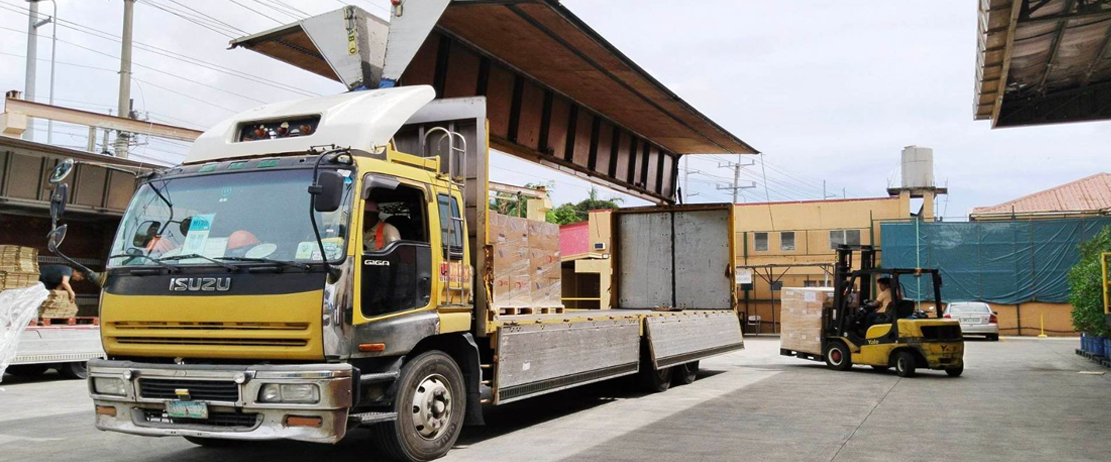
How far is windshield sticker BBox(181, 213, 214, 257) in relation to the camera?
6535 millimetres

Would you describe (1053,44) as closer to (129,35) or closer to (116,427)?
(116,427)

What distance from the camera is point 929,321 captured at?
14.7 meters

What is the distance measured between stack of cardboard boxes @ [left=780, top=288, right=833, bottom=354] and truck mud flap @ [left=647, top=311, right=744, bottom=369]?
7.19 feet

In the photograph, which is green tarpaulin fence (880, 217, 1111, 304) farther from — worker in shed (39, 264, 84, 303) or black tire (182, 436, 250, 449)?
black tire (182, 436, 250, 449)

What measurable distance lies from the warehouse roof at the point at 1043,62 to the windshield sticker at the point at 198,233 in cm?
874

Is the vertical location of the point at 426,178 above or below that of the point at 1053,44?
below

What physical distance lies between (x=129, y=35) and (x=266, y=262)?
67.8 ft

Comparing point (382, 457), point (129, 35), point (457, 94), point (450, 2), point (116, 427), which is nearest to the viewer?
point (116, 427)

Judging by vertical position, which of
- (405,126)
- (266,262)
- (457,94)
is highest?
(457,94)

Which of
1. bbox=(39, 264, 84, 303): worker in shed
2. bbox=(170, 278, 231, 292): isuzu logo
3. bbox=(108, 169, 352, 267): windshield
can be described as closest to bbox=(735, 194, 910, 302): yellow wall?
bbox=(39, 264, 84, 303): worker in shed

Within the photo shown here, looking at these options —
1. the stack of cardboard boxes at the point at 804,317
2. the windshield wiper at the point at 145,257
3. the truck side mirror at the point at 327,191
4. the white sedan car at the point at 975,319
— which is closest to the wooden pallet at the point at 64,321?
the windshield wiper at the point at 145,257

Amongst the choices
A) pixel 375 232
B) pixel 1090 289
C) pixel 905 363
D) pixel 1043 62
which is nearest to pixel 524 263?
pixel 375 232

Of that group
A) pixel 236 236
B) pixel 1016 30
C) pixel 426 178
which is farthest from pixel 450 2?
pixel 1016 30

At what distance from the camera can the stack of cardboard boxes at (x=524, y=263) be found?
889 centimetres
